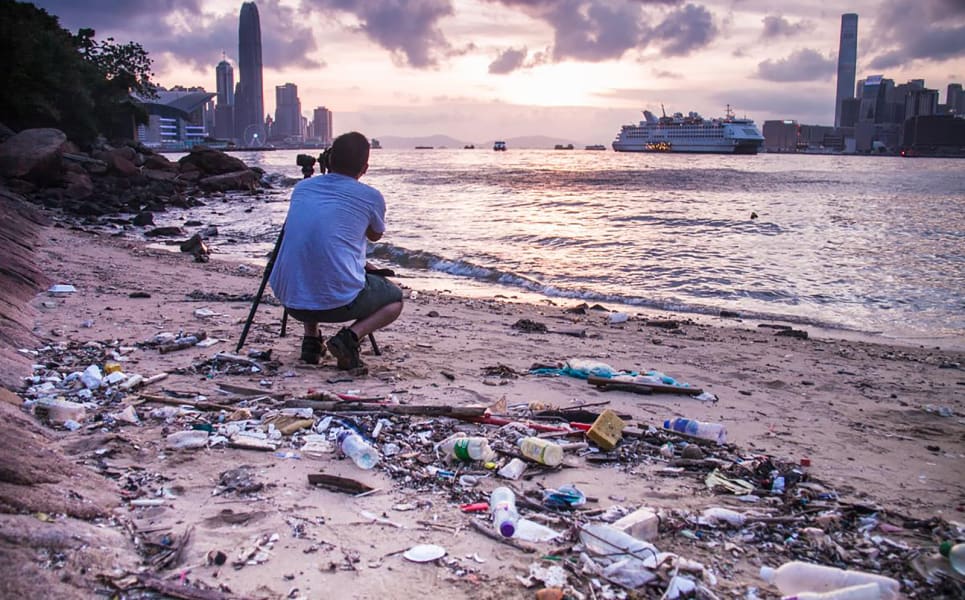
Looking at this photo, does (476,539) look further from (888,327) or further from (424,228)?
(424,228)

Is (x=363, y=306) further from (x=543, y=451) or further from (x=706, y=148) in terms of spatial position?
(x=706, y=148)

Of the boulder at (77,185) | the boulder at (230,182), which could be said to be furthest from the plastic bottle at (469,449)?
the boulder at (230,182)

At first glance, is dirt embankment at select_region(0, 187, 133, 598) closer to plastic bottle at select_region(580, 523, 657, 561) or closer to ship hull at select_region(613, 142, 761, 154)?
plastic bottle at select_region(580, 523, 657, 561)

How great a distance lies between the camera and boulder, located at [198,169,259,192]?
3183cm

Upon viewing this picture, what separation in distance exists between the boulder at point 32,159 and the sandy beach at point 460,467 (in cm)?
1699

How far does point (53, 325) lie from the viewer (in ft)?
18.0

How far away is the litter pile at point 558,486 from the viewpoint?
2410 millimetres

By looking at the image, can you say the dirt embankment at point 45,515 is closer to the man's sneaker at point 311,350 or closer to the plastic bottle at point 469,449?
the plastic bottle at point 469,449

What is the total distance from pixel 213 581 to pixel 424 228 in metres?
17.7

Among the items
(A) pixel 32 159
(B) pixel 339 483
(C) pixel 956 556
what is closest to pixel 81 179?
(A) pixel 32 159

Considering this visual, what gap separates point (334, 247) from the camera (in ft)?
15.4

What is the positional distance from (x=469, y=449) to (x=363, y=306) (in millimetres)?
1920

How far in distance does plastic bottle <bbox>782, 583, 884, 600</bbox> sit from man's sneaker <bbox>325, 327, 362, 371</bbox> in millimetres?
3246

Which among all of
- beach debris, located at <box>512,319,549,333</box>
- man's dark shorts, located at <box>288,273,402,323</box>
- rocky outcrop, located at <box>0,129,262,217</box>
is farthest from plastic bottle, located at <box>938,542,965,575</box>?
rocky outcrop, located at <box>0,129,262,217</box>
